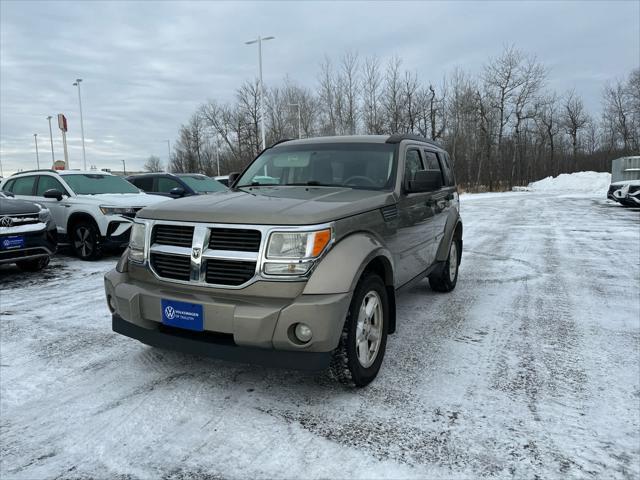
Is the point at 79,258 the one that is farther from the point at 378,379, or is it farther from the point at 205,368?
the point at 378,379

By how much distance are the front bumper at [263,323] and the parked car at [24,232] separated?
475cm

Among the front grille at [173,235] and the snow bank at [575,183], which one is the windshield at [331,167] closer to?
the front grille at [173,235]

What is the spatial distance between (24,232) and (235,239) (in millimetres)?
5267

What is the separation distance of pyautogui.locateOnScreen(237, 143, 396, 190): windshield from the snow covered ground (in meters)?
1.56


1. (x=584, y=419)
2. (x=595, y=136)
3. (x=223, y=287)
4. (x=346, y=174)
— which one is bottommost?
(x=584, y=419)

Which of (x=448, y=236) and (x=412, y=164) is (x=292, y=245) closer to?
(x=412, y=164)

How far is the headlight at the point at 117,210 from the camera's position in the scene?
27.7 ft

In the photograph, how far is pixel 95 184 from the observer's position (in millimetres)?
9555

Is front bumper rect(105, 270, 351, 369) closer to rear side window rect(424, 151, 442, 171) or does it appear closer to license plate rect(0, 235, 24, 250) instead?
rear side window rect(424, 151, 442, 171)

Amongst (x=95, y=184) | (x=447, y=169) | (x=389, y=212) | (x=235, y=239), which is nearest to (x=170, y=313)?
(x=235, y=239)

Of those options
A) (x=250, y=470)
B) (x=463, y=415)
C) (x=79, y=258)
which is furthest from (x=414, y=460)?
(x=79, y=258)

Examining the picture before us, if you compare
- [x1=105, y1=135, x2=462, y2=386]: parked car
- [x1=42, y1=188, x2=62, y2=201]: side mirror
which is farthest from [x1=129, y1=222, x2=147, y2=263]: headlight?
[x1=42, y1=188, x2=62, y2=201]: side mirror

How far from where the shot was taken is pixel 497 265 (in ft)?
26.2

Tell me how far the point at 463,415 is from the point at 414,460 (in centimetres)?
64
